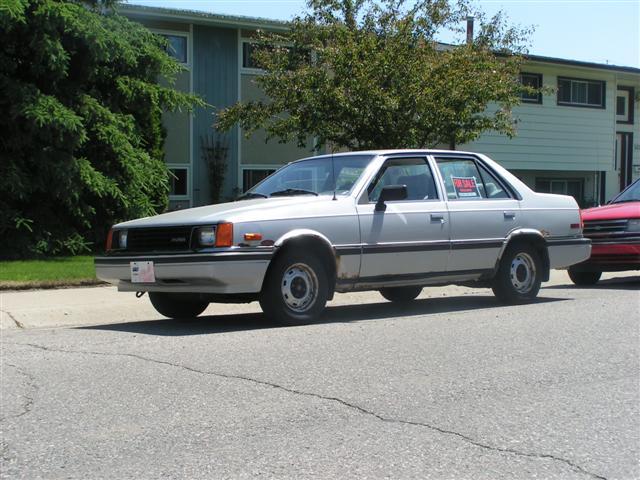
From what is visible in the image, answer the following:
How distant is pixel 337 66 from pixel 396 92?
3.80 feet

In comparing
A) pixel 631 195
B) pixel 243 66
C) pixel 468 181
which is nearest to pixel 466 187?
pixel 468 181

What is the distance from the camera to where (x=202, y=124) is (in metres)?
21.2

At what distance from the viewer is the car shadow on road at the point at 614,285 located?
488 inches

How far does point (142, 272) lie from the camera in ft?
25.3

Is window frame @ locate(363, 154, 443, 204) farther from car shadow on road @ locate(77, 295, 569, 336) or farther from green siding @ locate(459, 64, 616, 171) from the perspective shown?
green siding @ locate(459, 64, 616, 171)

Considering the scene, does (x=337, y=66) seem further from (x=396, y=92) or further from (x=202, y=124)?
(x=202, y=124)

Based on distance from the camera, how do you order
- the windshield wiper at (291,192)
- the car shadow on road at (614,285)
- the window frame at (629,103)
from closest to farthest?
the windshield wiper at (291,192) < the car shadow on road at (614,285) < the window frame at (629,103)

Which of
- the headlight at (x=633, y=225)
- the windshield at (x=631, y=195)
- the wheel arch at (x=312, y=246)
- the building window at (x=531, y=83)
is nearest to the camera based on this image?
the wheel arch at (x=312, y=246)

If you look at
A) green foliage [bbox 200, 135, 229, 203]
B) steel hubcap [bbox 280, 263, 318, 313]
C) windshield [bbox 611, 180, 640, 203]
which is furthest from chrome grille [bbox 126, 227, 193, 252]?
green foliage [bbox 200, 135, 229, 203]

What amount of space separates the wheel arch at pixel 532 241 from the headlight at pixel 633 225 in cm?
275

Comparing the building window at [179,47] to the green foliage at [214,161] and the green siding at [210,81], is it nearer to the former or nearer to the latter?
the green siding at [210,81]

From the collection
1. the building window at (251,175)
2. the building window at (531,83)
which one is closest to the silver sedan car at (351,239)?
the building window at (251,175)

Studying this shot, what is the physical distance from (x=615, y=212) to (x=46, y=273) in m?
8.60

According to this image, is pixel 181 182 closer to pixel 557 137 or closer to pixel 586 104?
pixel 557 137
